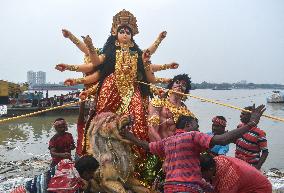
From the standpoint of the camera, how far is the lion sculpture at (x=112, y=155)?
5.44 m

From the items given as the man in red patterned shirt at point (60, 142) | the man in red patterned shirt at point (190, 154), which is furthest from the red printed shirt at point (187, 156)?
the man in red patterned shirt at point (60, 142)

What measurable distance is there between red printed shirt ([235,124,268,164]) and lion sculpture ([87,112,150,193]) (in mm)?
1908

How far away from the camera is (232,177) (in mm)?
4219

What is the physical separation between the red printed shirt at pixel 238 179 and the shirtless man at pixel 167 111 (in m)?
1.53

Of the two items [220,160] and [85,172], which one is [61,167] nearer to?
[85,172]

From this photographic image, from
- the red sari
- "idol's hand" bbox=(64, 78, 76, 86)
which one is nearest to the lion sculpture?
the red sari

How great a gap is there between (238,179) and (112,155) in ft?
6.31

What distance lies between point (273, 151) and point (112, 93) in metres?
14.2

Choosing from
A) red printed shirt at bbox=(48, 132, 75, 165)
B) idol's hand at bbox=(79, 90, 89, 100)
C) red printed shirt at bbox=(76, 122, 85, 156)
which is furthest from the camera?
red printed shirt at bbox=(48, 132, 75, 165)

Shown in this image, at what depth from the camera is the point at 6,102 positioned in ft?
127

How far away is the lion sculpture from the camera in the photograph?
17.8 feet

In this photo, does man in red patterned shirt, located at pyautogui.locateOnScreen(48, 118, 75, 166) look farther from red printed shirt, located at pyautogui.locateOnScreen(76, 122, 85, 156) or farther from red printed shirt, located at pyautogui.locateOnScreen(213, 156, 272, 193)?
red printed shirt, located at pyautogui.locateOnScreen(213, 156, 272, 193)

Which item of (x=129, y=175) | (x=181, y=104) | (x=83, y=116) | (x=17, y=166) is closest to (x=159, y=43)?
(x=181, y=104)

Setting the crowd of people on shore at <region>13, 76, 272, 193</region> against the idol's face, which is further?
the idol's face
